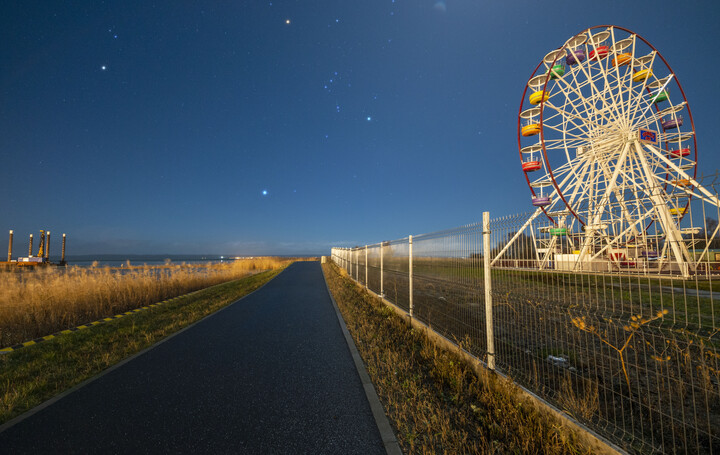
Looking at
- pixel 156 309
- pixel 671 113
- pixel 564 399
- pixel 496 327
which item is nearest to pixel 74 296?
pixel 156 309

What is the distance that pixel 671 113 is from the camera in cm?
1888

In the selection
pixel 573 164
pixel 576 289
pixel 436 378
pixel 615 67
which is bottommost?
pixel 436 378

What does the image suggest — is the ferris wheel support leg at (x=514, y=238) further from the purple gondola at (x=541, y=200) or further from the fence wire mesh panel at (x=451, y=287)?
the purple gondola at (x=541, y=200)

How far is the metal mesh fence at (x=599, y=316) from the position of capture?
104 inches

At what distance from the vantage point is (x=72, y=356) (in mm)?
5379

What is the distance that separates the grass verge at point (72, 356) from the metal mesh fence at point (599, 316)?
5657mm

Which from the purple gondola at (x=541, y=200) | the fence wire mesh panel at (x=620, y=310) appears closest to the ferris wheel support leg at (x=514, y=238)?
the fence wire mesh panel at (x=620, y=310)

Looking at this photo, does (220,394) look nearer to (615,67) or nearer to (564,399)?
(564,399)

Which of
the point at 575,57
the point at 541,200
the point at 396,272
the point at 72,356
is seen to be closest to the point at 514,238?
the point at 396,272

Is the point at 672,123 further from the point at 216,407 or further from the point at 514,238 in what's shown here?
the point at 216,407

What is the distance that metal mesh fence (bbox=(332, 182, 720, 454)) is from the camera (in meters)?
2.65

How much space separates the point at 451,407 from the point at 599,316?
73.2 inches

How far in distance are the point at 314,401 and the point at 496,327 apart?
2570 millimetres

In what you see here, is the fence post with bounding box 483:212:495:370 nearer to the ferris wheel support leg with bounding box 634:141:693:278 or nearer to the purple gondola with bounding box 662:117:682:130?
the ferris wheel support leg with bounding box 634:141:693:278
